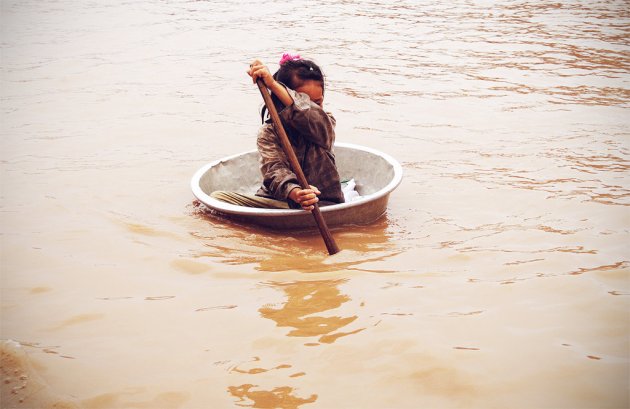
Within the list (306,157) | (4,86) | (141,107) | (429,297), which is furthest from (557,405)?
(4,86)

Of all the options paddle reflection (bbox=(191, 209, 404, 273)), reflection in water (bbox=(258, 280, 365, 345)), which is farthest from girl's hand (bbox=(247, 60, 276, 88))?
reflection in water (bbox=(258, 280, 365, 345))

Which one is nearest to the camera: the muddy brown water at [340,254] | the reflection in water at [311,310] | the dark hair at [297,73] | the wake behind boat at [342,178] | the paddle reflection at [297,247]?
the muddy brown water at [340,254]

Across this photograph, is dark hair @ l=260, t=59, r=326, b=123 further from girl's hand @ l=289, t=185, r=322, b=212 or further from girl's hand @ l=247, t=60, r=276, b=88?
girl's hand @ l=289, t=185, r=322, b=212

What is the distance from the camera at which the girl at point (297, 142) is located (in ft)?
10.0

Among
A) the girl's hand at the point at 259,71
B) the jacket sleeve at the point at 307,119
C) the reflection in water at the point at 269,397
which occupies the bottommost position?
the reflection in water at the point at 269,397

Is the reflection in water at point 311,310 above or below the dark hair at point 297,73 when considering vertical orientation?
below

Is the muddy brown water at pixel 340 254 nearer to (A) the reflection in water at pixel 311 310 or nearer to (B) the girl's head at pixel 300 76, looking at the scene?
(A) the reflection in water at pixel 311 310

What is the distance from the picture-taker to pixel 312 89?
3217mm

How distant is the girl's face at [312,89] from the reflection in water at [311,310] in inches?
43.4

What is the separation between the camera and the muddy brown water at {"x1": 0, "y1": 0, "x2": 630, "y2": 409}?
6.36 feet

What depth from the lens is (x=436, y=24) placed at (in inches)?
369

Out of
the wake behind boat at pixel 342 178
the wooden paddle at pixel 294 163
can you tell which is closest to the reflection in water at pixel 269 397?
the wooden paddle at pixel 294 163

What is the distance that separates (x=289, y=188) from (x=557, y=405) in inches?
64.0

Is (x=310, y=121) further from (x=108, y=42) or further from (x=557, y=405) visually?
(x=108, y=42)
